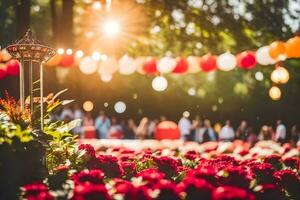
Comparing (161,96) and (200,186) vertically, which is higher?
(161,96)

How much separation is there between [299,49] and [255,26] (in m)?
6.67

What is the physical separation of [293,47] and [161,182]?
9177mm

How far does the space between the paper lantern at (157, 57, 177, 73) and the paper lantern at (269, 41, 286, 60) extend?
3.71 m

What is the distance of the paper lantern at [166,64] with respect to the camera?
1579cm

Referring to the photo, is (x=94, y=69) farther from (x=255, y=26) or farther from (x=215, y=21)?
(x=255, y=26)

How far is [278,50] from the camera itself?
1252 cm

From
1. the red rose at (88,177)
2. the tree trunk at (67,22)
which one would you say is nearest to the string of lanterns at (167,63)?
the tree trunk at (67,22)

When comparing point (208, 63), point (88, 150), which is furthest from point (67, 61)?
point (88, 150)

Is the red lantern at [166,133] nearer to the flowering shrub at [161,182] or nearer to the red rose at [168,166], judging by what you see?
the flowering shrub at [161,182]

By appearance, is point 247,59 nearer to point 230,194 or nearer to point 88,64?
point 88,64

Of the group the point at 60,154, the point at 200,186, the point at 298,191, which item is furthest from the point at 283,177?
the point at 60,154

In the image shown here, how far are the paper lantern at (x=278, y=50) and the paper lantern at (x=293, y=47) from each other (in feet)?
0.37

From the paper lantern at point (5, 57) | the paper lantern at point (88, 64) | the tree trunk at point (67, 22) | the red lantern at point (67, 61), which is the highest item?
the tree trunk at point (67, 22)

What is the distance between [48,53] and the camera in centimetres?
596
